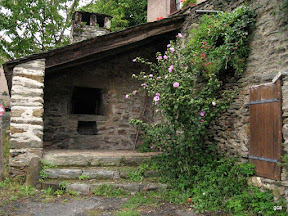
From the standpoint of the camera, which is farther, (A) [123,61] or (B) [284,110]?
(A) [123,61]

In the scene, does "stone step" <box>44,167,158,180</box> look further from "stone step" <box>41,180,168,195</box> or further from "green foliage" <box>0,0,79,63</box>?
"green foliage" <box>0,0,79,63</box>

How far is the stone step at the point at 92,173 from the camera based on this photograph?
414 centimetres

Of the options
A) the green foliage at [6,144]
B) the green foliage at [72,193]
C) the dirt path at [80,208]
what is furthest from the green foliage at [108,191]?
the green foliage at [6,144]

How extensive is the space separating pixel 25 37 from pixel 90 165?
8802 mm

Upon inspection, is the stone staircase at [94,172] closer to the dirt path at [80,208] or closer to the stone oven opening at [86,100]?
the dirt path at [80,208]

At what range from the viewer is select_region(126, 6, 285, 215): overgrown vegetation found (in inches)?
139

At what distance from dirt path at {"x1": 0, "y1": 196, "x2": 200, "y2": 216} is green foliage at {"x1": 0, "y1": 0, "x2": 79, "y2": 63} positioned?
907cm

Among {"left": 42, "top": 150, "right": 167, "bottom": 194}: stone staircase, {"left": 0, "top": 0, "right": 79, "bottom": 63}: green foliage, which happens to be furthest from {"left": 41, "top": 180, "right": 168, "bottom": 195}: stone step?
{"left": 0, "top": 0, "right": 79, "bottom": 63}: green foliage

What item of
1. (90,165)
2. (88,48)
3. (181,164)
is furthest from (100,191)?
(88,48)

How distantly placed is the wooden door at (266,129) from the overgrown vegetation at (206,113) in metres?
0.25

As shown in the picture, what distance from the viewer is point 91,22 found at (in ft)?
27.8

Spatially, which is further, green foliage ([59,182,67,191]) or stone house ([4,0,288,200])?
green foliage ([59,182,67,191])

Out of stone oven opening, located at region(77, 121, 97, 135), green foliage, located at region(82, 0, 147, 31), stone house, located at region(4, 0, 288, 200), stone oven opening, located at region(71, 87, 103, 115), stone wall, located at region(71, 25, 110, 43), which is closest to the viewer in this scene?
stone house, located at region(4, 0, 288, 200)

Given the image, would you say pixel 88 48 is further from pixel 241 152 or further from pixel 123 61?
pixel 241 152
